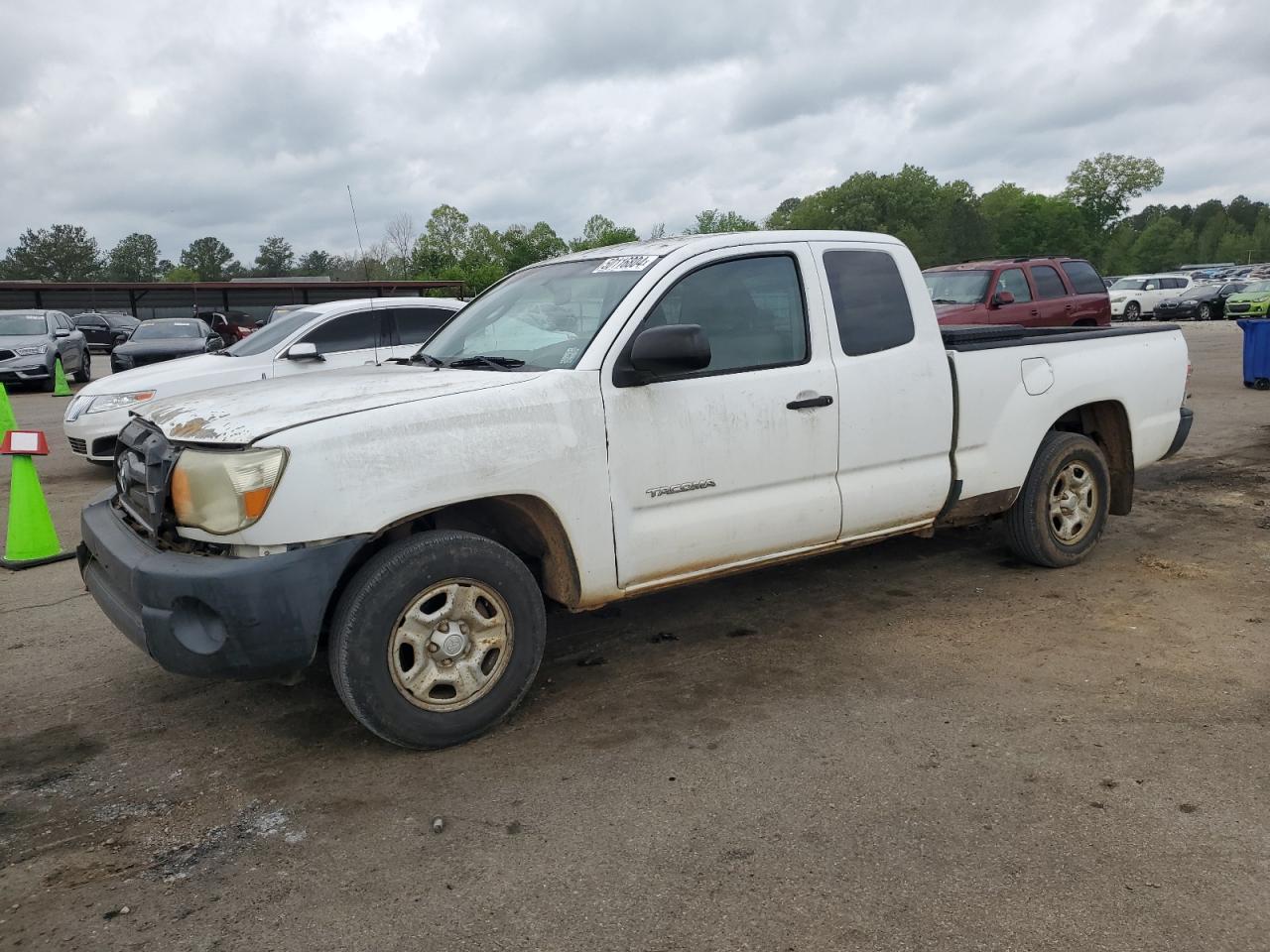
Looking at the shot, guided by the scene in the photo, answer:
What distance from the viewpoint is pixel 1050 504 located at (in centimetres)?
543

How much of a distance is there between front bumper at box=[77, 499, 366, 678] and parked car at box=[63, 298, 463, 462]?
553 cm

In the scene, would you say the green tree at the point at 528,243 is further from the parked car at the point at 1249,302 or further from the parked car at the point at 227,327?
the parked car at the point at 1249,302

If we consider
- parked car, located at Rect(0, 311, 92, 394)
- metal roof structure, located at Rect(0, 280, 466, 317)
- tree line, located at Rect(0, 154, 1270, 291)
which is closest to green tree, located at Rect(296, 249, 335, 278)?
tree line, located at Rect(0, 154, 1270, 291)

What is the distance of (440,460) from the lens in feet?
11.2

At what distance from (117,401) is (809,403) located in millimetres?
7323

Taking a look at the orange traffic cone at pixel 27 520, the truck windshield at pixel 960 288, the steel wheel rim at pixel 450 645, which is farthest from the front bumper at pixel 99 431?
A: the truck windshield at pixel 960 288

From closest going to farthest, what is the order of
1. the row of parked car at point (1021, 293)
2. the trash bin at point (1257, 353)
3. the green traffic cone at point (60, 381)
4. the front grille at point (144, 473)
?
the front grille at point (144, 473), the trash bin at point (1257, 353), the row of parked car at point (1021, 293), the green traffic cone at point (60, 381)

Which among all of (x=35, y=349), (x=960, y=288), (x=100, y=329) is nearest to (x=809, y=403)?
(x=960, y=288)

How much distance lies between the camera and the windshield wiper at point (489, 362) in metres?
4.01

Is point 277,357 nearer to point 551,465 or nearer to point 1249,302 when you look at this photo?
point 551,465

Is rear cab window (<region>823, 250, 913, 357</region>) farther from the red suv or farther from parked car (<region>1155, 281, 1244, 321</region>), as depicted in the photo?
parked car (<region>1155, 281, 1244, 321</region>)

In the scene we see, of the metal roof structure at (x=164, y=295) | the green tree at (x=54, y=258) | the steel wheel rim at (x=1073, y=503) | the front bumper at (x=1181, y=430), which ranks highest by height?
the green tree at (x=54, y=258)

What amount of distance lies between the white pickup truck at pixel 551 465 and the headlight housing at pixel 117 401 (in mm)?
5336

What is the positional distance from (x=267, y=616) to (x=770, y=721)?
1.84 m
